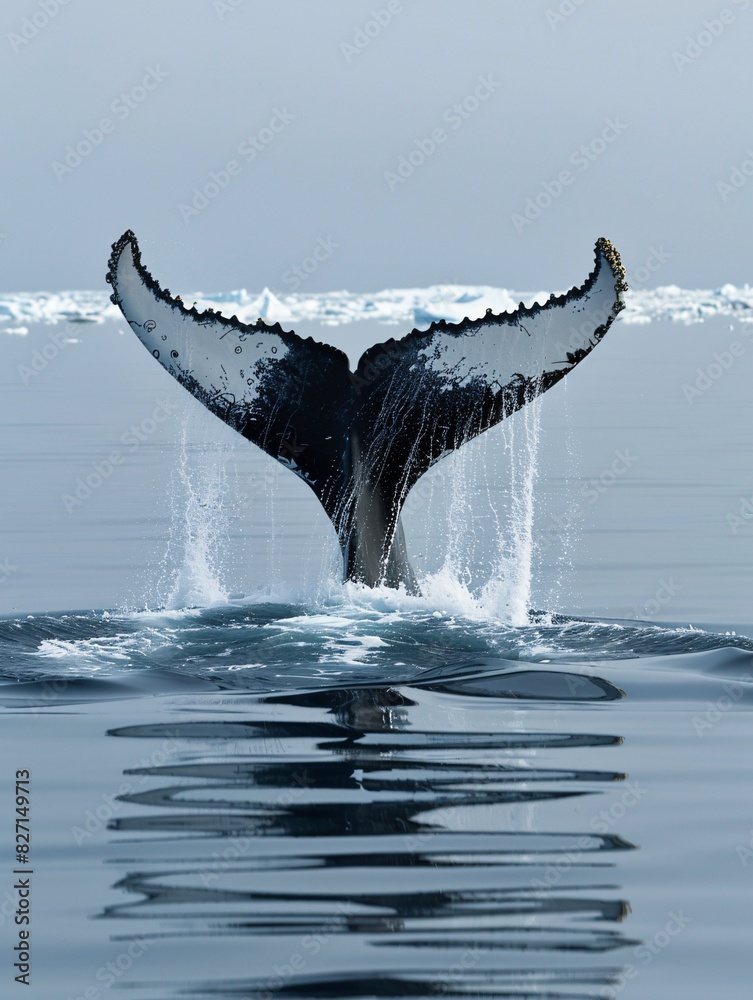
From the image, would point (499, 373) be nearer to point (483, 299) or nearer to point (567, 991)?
point (567, 991)

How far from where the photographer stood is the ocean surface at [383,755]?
4.74 m

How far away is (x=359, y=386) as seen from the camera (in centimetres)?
923

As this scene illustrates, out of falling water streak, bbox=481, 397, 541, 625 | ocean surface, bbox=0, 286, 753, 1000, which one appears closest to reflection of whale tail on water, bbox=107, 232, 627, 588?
falling water streak, bbox=481, 397, 541, 625

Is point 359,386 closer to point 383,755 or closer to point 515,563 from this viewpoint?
point 383,755

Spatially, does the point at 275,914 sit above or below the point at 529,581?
below

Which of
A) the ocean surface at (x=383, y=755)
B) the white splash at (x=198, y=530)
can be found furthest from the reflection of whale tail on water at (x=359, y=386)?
the white splash at (x=198, y=530)

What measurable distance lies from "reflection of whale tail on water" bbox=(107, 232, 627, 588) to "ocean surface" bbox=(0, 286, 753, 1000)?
642mm

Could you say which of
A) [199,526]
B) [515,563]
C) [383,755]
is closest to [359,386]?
[383,755]

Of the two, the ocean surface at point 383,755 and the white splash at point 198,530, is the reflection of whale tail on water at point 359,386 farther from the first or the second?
the white splash at point 198,530

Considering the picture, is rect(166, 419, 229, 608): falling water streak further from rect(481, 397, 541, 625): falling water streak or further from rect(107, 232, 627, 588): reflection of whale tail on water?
rect(481, 397, 541, 625): falling water streak

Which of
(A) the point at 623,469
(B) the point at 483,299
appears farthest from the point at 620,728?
(B) the point at 483,299

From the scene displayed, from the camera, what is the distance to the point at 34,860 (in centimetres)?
561

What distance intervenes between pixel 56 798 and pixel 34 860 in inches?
31.1

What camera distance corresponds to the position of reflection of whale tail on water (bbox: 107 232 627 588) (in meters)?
8.83
